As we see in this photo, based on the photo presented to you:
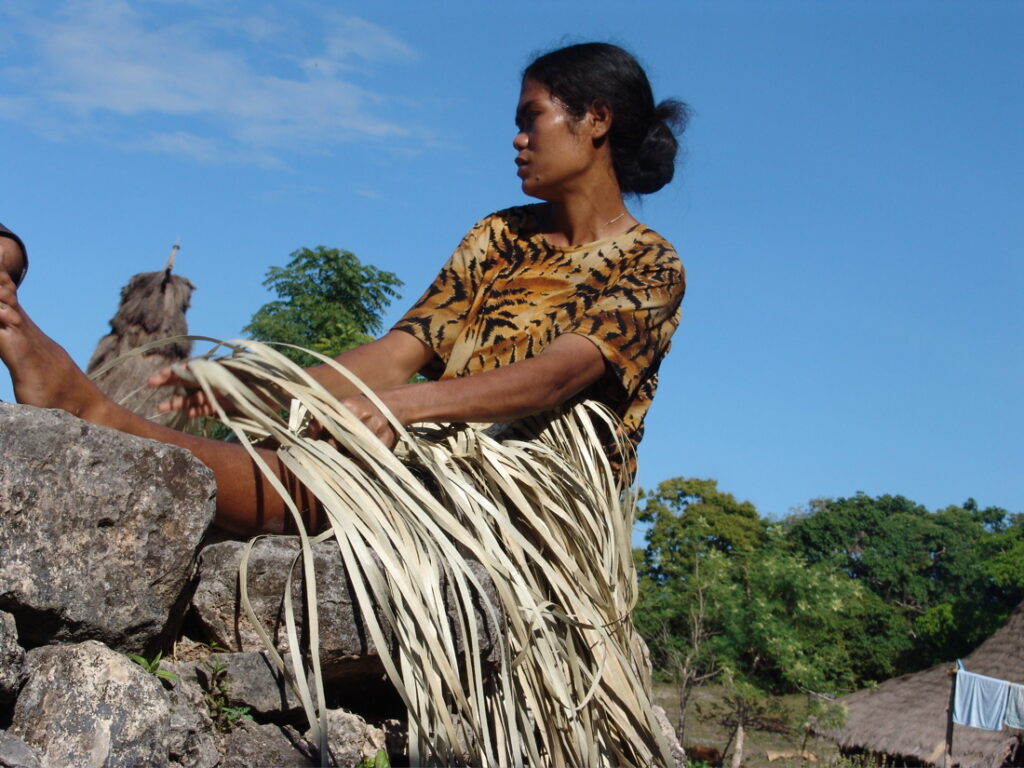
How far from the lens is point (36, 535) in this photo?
1560 mm

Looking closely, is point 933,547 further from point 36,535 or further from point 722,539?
point 36,535

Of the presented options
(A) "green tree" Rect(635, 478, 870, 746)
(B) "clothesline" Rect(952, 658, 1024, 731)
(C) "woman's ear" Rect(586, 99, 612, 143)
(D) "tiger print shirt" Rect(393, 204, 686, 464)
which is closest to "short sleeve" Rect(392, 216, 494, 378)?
(D) "tiger print shirt" Rect(393, 204, 686, 464)

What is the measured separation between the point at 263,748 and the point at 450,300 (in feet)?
4.43

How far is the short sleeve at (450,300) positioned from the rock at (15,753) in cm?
144

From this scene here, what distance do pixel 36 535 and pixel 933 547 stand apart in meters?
35.8

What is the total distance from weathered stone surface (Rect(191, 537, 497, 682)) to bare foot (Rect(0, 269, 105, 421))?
0.35 metres

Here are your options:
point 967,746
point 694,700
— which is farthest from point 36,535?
point 694,700

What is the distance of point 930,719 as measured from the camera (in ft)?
54.5

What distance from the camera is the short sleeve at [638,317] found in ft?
7.72

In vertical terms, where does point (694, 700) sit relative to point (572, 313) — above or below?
below

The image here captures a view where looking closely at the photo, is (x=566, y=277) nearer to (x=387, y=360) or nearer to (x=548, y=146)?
(x=548, y=146)

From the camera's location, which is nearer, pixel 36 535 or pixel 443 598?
pixel 36 535

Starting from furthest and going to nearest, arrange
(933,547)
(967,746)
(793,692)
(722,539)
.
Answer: (933,547), (722,539), (793,692), (967,746)

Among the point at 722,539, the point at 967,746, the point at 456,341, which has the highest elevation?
the point at 722,539
